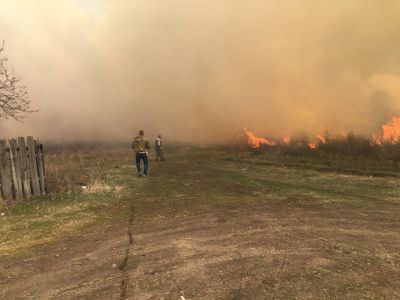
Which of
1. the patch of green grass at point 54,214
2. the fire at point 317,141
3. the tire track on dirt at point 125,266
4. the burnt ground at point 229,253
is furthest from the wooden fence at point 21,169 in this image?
the fire at point 317,141

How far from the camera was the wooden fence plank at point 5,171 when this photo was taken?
13.7 m

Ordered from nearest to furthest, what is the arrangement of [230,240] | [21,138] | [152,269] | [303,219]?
[152,269] < [230,240] < [303,219] < [21,138]

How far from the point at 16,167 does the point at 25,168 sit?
346mm

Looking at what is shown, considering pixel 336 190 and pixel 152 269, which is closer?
pixel 152 269

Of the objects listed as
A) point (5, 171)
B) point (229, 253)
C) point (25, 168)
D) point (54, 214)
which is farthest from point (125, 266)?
point (25, 168)

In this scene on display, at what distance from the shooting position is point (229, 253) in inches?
301

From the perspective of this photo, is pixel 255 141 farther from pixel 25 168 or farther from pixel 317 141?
pixel 25 168

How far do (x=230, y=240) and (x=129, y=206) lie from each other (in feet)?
18.1

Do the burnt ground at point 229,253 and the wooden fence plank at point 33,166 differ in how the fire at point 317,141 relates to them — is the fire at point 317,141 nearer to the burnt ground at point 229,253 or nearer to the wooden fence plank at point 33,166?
the burnt ground at point 229,253

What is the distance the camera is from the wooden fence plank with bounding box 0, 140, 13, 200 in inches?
540

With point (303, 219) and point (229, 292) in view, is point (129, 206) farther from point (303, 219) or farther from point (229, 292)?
point (229, 292)

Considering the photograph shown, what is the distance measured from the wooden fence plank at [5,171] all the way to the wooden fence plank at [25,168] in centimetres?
44

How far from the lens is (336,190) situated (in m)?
14.8

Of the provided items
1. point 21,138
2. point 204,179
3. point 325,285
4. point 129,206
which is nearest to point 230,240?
point 325,285
